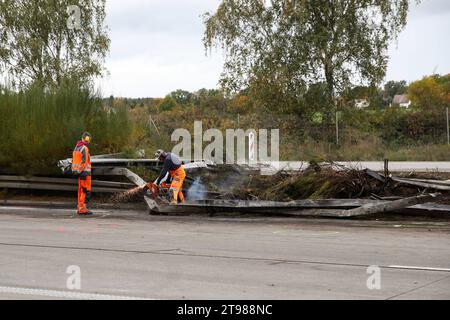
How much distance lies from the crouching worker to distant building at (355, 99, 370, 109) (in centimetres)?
2052

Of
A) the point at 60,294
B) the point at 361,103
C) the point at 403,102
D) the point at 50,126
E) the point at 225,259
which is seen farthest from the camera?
the point at 403,102

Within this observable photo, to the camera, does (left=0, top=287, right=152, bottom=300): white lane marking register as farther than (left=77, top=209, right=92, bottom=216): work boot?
No

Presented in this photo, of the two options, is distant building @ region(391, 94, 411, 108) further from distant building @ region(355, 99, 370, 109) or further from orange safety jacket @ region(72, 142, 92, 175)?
orange safety jacket @ region(72, 142, 92, 175)

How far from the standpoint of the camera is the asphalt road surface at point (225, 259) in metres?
8.18

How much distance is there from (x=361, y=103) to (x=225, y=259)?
89.5 feet

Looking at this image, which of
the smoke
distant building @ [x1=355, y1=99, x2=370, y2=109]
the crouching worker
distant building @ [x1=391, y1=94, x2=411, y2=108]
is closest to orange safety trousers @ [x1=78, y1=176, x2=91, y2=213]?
the crouching worker

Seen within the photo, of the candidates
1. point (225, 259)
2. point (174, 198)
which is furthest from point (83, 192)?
point (225, 259)

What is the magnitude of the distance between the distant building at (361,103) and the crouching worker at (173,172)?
67.3 ft

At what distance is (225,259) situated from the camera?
10.4 m

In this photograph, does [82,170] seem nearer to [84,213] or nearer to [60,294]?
[84,213]

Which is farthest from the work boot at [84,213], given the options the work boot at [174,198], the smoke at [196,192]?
the smoke at [196,192]

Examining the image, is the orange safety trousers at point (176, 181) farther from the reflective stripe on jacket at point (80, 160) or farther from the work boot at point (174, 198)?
the reflective stripe on jacket at point (80, 160)

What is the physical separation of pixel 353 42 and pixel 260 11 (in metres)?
4.87

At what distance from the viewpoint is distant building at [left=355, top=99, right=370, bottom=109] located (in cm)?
3631
